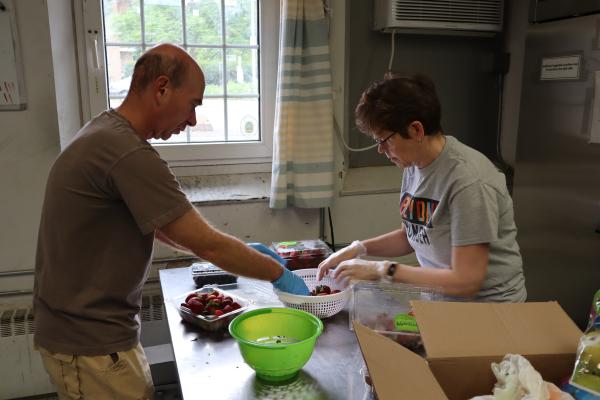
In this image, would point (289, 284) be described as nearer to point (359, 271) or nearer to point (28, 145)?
point (359, 271)

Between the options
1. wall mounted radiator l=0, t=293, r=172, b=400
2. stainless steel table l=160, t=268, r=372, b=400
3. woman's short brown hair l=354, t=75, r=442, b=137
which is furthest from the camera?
wall mounted radiator l=0, t=293, r=172, b=400

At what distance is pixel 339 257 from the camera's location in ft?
5.28

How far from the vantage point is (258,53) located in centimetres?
254

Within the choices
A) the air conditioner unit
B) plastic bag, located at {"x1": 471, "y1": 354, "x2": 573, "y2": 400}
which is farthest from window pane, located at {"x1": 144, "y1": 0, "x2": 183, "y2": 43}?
plastic bag, located at {"x1": 471, "y1": 354, "x2": 573, "y2": 400}

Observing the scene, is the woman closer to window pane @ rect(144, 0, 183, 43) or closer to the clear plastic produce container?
the clear plastic produce container

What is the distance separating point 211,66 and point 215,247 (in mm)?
1520

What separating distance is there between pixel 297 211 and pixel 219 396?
147 cm

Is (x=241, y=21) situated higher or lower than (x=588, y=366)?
higher

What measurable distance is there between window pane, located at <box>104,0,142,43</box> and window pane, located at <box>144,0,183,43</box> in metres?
0.04

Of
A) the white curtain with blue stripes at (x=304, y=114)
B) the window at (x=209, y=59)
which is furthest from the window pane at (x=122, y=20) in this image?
the white curtain with blue stripes at (x=304, y=114)

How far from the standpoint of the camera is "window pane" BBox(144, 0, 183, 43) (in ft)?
7.74

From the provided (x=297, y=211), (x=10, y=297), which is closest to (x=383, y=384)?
(x=297, y=211)

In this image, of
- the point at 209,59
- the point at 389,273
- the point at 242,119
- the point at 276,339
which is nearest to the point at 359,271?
the point at 389,273

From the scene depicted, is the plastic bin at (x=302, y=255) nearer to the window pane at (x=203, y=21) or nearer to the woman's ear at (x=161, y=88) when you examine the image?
the woman's ear at (x=161, y=88)
